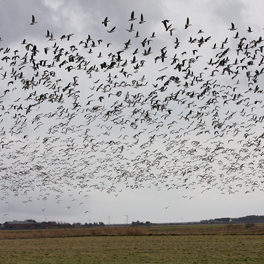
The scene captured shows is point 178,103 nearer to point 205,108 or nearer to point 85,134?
point 205,108

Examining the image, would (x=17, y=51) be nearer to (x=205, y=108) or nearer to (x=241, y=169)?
(x=205, y=108)

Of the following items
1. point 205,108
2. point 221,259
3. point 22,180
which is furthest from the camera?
point 22,180

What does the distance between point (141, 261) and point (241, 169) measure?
20.2 m

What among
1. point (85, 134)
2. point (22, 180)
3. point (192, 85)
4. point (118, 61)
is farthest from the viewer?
point (22, 180)

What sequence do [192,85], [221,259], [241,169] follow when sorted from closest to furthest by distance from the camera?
[221,259], [192,85], [241,169]

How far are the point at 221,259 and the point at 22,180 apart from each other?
31419mm

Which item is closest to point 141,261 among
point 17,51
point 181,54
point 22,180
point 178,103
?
point 178,103

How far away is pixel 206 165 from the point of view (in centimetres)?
4125

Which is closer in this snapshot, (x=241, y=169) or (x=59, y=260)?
(x=59, y=260)

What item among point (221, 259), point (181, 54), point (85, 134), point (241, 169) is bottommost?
point (221, 259)

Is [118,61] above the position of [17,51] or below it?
below

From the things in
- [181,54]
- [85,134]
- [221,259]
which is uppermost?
[181,54]

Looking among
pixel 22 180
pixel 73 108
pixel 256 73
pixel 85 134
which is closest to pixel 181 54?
pixel 256 73

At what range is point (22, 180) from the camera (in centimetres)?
4816
